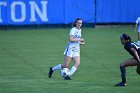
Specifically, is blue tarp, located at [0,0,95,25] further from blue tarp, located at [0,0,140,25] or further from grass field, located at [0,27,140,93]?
grass field, located at [0,27,140,93]

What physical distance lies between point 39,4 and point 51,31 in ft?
6.28

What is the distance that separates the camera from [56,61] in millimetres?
20812

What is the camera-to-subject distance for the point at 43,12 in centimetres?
3341

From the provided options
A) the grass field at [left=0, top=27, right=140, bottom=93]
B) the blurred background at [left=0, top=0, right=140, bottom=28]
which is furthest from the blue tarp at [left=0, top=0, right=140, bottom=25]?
the grass field at [left=0, top=27, right=140, bottom=93]

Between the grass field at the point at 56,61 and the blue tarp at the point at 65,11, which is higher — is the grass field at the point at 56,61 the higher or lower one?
the lower one

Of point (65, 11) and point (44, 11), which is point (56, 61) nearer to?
point (44, 11)

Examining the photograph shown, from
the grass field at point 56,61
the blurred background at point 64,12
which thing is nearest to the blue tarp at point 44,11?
the blurred background at point 64,12

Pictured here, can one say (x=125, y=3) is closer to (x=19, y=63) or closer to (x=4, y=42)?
(x=4, y=42)

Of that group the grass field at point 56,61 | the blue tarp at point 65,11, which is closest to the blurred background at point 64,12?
the blue tarp at point 65,11

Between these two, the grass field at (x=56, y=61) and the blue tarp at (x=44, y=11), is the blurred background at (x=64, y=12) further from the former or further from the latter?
the grass field at (x=56, y=61)

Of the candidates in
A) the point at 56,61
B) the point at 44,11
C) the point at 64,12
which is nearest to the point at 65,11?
the point at 64,12

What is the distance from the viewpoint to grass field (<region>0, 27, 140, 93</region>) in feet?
49.0

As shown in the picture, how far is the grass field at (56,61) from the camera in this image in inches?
587

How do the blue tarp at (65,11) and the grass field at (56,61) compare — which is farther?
the blue tarp at (65,11)
